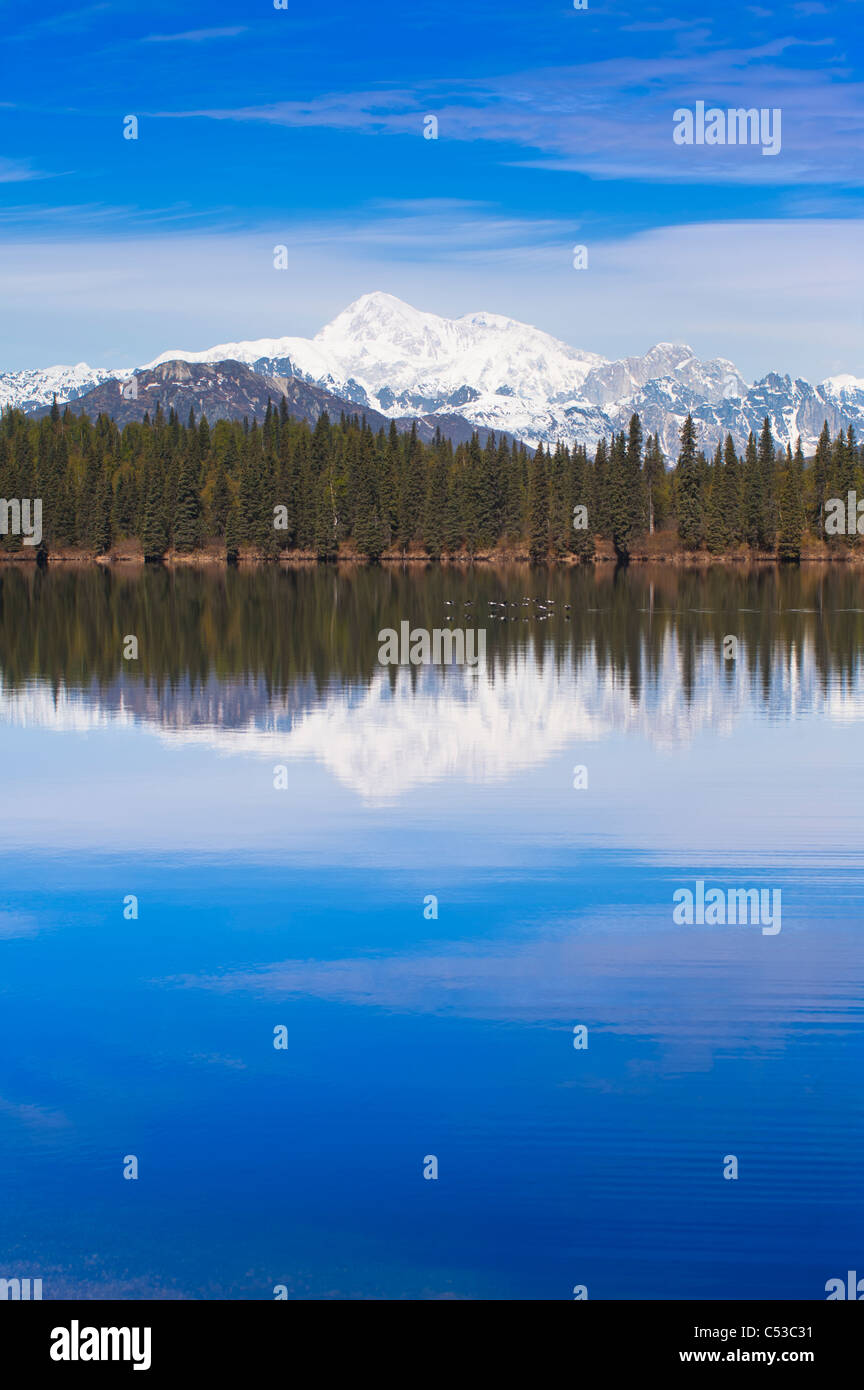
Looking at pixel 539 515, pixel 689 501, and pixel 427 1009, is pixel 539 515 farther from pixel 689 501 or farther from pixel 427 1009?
pixel 427 1009

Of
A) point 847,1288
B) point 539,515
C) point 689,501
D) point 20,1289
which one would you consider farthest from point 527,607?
point 539,515

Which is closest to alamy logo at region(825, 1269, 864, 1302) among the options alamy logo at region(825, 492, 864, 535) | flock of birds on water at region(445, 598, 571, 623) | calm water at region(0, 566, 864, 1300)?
calm water at region(0, 566, 864, 1300)

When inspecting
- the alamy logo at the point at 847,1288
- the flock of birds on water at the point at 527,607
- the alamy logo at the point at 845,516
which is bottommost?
the alamy logo at the point at 847,1288

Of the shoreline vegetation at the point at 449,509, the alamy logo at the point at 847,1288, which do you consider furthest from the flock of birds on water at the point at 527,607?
the shoreline vegetation at the point at 449,509

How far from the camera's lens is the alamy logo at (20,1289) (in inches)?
370

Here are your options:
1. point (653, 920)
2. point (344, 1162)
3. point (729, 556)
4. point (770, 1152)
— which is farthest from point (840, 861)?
point (729, 556)

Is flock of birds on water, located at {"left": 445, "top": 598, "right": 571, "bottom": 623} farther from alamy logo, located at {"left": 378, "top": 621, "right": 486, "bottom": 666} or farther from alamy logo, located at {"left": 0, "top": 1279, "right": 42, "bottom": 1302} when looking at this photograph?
alamy logo, located at {"left": 0, "top": 1279, "right": 42, "bottom": 1302}

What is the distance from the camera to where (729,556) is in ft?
551

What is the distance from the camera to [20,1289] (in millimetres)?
9461

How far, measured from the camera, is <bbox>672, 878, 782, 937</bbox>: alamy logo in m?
16.7

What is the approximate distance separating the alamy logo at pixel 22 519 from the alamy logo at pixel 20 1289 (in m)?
165

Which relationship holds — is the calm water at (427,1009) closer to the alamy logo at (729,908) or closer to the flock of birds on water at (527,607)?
the alamy logo at (729,908)
